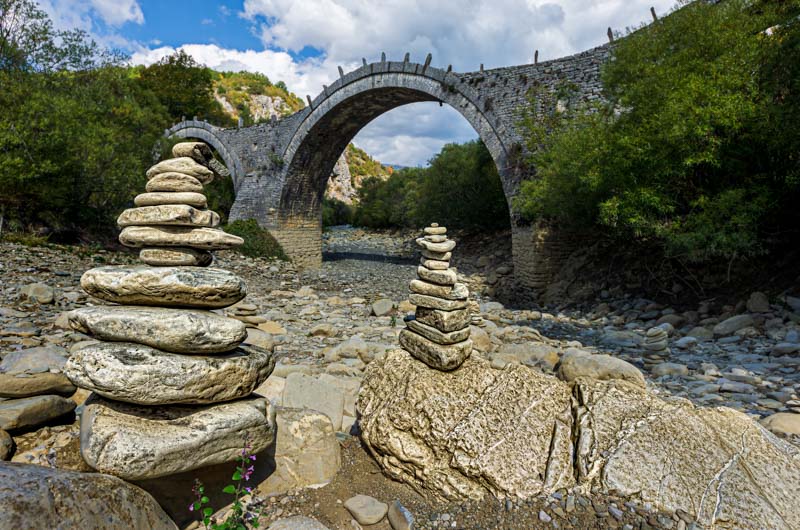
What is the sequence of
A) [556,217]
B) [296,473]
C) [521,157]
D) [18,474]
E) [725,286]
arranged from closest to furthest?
[18,474] → [296,473] → [725,286] → [556,217] → [521,157]

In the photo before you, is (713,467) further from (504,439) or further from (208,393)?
(208,393)

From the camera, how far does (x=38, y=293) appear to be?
27.4 ft

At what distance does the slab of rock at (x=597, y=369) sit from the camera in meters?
4.91

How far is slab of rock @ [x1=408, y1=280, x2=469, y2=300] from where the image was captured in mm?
4359

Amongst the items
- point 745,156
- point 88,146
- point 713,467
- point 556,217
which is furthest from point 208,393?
point 88,146

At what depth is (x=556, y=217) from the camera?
13305 mm

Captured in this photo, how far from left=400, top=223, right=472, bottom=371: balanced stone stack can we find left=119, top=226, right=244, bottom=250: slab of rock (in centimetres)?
194

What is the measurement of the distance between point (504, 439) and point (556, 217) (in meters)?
11.0

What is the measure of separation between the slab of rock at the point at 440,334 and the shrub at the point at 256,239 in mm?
17647

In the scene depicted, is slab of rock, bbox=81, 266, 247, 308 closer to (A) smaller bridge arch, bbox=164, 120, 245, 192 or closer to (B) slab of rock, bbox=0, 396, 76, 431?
(B) slab of rock, bbox=0, 396, 76, 431

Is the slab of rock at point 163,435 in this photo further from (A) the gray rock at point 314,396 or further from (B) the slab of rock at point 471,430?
(A) the gray rock at point 314,396

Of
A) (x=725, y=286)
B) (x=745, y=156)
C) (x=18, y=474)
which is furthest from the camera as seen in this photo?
(x=725, y=286)

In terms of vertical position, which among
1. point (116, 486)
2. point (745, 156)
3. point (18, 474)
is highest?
point (745, 156)

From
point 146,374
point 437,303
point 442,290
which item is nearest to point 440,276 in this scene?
point 442,290
